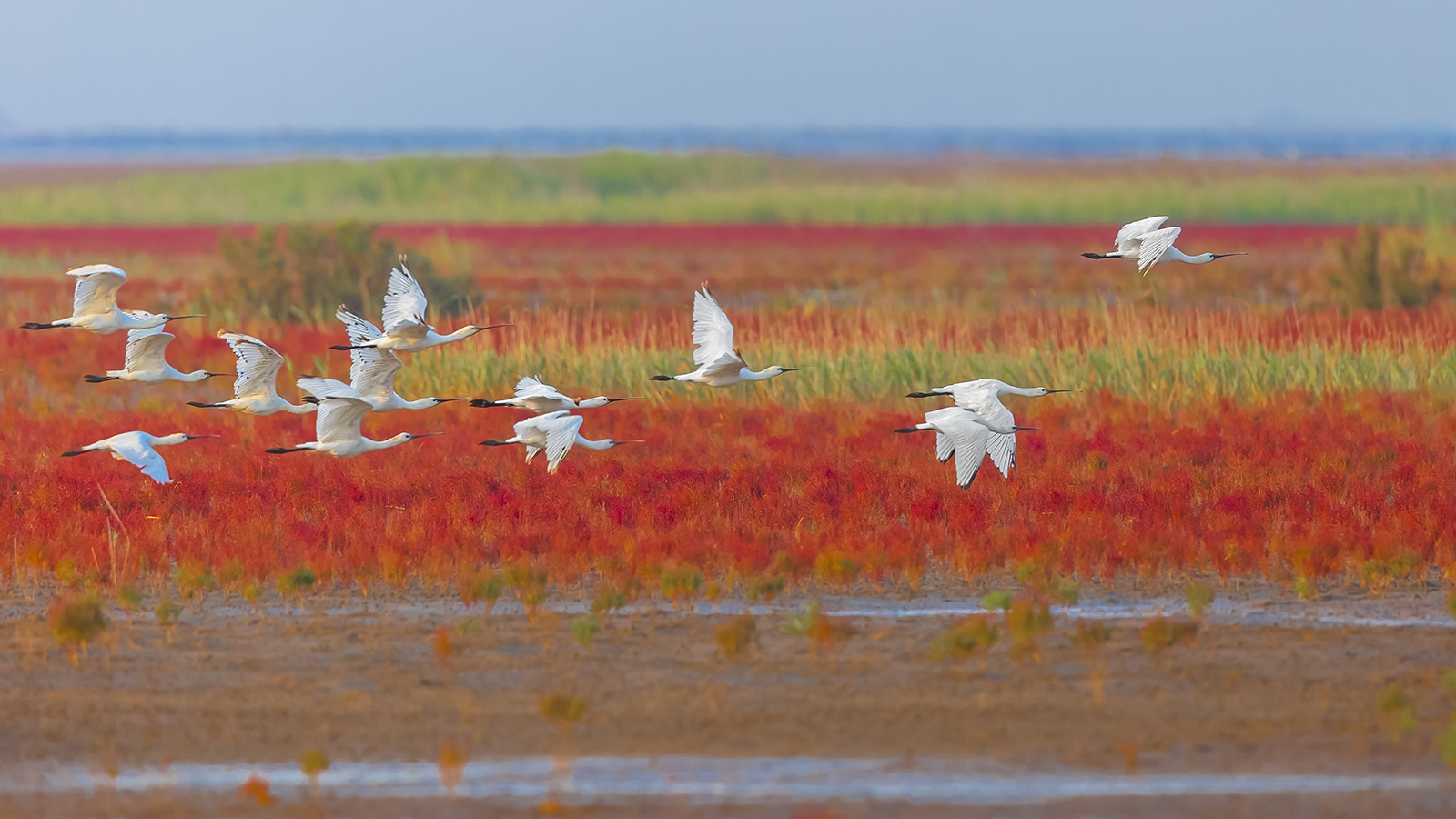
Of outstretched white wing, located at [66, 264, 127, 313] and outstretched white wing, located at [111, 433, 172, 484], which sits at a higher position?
outstretched white wing, located at [66, 264, 127, 313]

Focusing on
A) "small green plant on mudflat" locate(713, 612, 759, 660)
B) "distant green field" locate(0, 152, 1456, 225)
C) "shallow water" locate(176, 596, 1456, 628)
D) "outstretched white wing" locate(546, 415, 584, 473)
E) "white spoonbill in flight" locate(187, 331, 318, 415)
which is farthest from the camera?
"distant green field" locate(0, 152, 1456, 225)

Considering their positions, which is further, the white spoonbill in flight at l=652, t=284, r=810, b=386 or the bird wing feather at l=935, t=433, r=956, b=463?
the bird wing feather at l=935, t=433, r=956, b=463

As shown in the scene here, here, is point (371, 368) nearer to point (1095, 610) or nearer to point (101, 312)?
point (101, 312)

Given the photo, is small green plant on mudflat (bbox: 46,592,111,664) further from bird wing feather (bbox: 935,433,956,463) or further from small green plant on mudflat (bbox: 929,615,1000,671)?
bird wing feather (bbox: 935,433,956,463)

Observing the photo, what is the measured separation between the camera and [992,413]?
1045cm

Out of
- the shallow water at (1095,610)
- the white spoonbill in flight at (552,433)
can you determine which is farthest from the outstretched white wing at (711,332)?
the shallow water at (1095,610)

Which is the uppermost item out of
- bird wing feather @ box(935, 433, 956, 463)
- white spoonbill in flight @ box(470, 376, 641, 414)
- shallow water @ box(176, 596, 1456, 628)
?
white spoonbill in flight @ box(470, 376, 641, 414)

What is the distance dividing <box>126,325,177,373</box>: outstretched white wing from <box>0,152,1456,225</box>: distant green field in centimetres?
4393

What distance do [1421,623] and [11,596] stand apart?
6.87 m

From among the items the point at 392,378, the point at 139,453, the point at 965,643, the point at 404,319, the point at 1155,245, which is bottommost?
the point at 965,643

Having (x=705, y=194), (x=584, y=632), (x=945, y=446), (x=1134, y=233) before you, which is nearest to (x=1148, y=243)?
(x=1134, y=233)

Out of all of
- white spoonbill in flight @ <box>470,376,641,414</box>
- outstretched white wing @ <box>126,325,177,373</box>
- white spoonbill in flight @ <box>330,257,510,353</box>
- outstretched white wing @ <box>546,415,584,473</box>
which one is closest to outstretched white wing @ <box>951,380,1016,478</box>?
white spoonbill in flight @ <box>470,376,641,414</box>

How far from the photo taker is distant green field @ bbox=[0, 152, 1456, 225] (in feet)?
195

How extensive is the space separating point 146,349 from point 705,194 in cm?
5719
